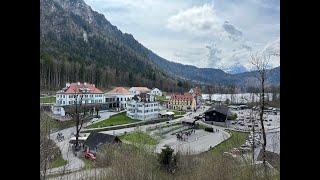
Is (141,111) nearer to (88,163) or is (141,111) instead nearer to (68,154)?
(88,163)

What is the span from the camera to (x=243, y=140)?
4.52m

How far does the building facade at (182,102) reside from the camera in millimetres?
6096

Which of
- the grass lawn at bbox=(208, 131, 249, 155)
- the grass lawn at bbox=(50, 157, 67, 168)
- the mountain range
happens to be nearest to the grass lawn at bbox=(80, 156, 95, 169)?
the grass lawn at bbox=(50, 157, 67, 168)

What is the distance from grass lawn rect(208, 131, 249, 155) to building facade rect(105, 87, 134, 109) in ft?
6.79

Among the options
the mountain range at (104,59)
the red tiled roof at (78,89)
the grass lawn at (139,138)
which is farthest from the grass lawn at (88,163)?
the mountain range at (104,59)

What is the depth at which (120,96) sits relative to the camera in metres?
5.95

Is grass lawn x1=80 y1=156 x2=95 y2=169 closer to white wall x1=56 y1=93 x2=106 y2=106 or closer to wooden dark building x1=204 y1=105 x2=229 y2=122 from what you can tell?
white wall x1=56 y1=93 x2=106 y2=106

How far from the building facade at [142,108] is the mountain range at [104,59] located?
482 millimetres

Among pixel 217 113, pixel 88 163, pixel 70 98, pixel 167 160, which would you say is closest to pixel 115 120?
pixel 88 163

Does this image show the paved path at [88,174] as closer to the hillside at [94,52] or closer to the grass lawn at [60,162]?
the grass lawn at [60,162]

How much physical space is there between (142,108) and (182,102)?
864 mm

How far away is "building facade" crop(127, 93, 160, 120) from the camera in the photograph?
236 inches
